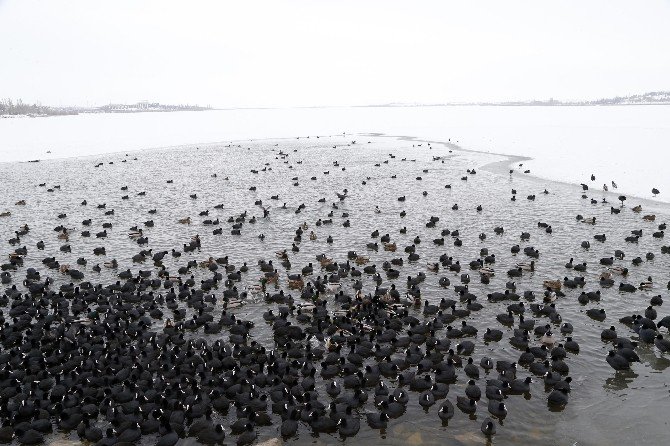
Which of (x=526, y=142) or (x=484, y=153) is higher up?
(x=526, y=142)

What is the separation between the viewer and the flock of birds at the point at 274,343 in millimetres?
13547

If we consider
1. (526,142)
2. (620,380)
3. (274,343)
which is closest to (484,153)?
(526,142)

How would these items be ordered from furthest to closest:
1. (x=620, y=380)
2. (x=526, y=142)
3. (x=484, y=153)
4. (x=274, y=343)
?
(x=526, y=142)
(x=484, y=153)
(x=274, y=343)
(x=620, y=380)

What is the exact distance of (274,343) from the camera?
17.5 meters

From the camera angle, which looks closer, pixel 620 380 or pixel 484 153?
pixel 620 380

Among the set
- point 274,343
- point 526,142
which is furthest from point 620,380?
point 526,142

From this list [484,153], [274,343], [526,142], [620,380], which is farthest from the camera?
[526,142]

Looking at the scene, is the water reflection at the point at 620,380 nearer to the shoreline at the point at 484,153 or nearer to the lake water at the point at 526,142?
the shoreline at the point at 484,153

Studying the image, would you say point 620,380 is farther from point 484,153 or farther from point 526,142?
point 526,142

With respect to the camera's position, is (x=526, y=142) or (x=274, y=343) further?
(x=526, y=142)

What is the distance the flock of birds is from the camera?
44.4ft

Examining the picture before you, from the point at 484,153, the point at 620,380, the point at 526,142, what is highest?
the point at 526,142

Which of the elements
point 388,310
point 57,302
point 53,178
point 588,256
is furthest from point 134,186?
point 588,256

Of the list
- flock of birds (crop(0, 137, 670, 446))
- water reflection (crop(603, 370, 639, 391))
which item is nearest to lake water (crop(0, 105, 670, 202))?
flock of birds (crop(0, 137, 670, 446))
